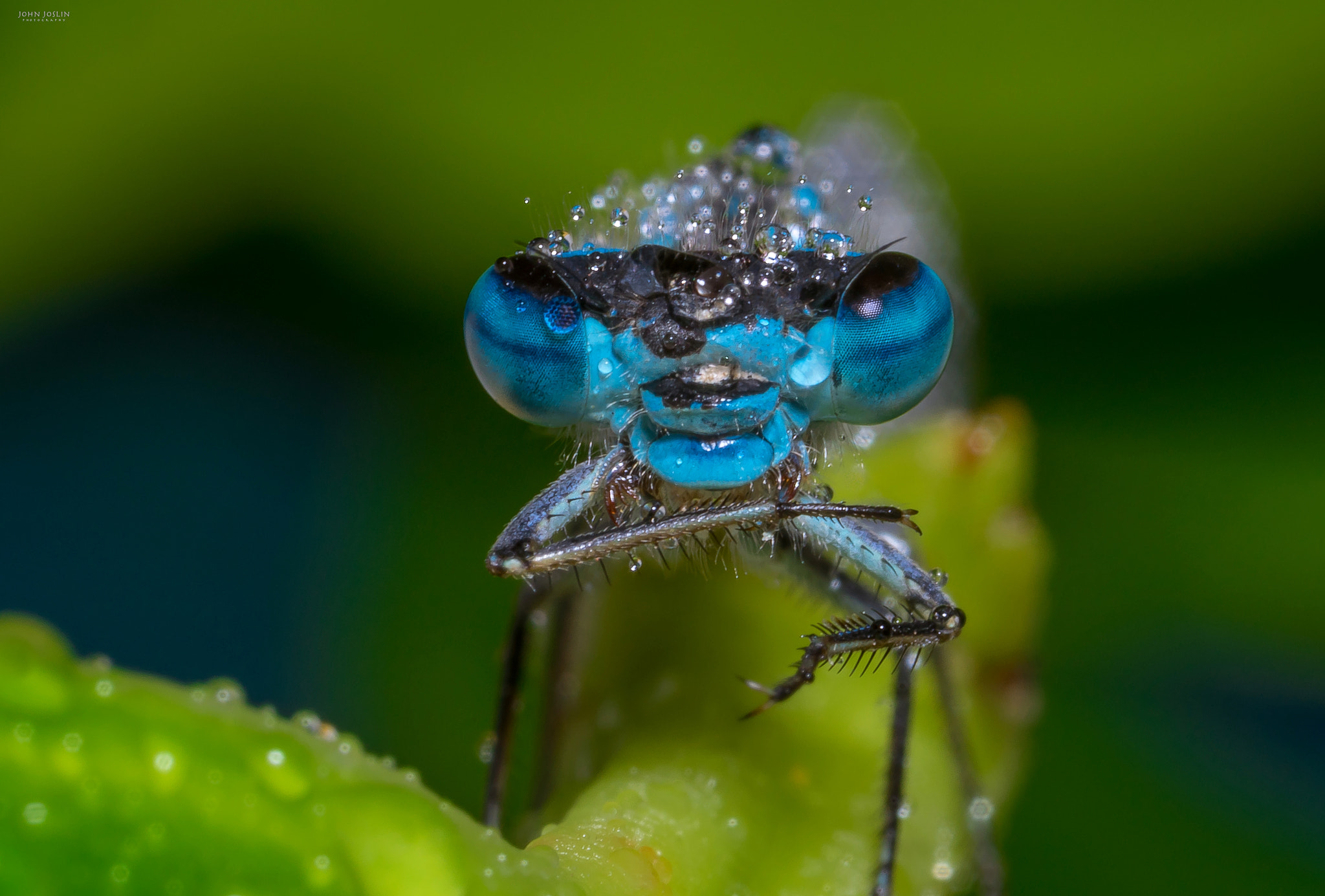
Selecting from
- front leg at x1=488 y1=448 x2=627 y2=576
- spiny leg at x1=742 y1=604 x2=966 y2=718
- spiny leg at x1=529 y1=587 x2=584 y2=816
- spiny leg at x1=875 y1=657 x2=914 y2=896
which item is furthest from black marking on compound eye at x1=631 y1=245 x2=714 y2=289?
spiny leg at x1=529 y1=587 x2=584 y2=816

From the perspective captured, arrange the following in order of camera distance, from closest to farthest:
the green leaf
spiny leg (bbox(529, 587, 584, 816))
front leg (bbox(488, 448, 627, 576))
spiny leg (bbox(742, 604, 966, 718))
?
1. the green leaf
2. spiny leg (bbox(742, 604, 966, 718))
3. front leg (bbox(488, 448, 627, 576))
4. spiny leg (bbox(529, 587, 584, 816))

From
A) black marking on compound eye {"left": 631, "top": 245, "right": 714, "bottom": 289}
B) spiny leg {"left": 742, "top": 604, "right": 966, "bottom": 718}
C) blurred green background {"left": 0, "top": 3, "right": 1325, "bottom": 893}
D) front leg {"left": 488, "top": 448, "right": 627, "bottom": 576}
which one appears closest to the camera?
spiny leg {"left": 742, "top": 604, "right": 966, "bottom": 718}

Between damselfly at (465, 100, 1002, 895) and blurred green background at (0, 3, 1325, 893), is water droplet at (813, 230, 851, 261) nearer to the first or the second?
damselfly at (465, 100, 1002, 895)

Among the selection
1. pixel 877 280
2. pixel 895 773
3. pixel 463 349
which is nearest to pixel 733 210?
pixel 877 280

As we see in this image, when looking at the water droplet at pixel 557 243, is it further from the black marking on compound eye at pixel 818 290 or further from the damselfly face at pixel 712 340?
the black marking on compound eye at pixel 818 290

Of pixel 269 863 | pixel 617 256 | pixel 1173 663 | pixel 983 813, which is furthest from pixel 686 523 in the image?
pixel 1173 663

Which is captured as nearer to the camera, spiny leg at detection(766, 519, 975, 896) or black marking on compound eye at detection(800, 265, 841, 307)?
spiny leg at detection(766, 519, 975, 896)

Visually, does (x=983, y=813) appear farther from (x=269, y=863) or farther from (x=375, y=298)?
(x=375, y=298)
